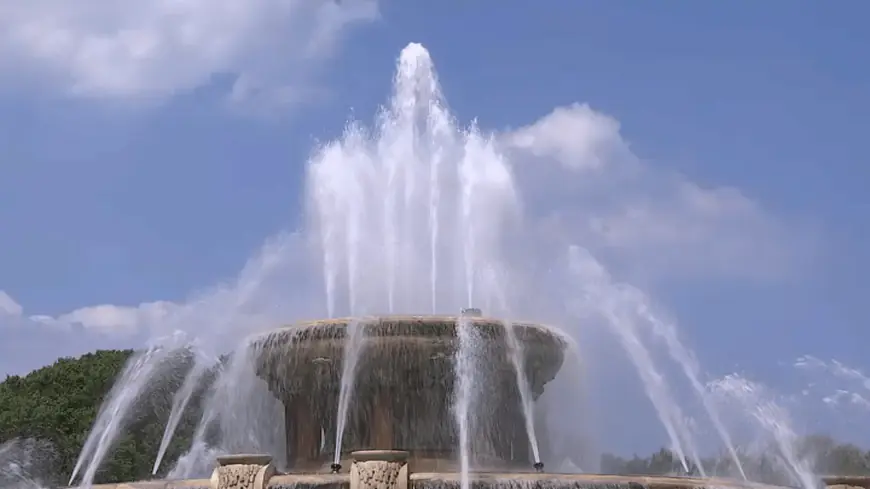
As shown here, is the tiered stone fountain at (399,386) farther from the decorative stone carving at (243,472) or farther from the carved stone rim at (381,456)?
the carved stone rim at (381,456)

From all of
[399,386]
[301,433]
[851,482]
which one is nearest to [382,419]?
[399,386]

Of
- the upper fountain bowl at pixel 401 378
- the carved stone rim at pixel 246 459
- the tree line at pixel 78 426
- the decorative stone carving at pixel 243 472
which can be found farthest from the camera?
the tree line at pixel 78 426

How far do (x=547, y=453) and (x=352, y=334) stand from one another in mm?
5425

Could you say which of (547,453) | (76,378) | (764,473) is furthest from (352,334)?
(76,378)

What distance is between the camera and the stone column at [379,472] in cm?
1421

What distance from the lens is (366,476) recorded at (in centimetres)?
1424

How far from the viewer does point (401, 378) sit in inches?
719

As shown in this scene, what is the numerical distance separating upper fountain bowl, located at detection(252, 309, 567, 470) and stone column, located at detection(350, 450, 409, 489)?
12.1 feet

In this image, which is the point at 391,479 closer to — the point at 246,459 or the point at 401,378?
the point at 246,459

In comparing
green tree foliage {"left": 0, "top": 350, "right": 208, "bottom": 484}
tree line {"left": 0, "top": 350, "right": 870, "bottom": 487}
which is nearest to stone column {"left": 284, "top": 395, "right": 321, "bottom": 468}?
tree line {"left": 0, "top": 350, "right": 870, "bottom": 487}

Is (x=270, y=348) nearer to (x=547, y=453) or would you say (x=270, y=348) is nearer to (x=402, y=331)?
(x=402, y=331)

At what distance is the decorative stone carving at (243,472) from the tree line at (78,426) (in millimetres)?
24778

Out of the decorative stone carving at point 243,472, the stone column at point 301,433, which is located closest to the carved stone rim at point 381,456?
the decorative stone carving at point 243,472

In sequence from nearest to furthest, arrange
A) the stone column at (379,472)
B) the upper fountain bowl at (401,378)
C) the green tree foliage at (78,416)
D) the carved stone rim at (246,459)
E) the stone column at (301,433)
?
the stone column at (379,472) < the carved stone rim at (246,459) < the upper fountain bowl at (401,378) < the stone column at (301,433) < the green tree foliage at (78,416)
